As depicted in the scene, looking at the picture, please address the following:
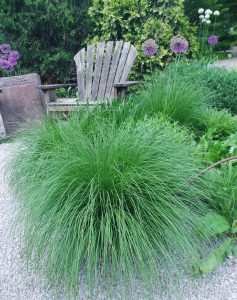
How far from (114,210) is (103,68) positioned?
315 cm

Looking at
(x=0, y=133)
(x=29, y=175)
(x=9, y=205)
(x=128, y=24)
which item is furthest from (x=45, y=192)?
(x=128, y=24)

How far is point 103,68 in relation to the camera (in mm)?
4375

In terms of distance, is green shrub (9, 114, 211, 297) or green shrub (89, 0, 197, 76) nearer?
green shrub (9, 114, 211, 297)

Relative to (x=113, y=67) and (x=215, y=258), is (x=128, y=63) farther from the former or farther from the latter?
(x=215, y=258)

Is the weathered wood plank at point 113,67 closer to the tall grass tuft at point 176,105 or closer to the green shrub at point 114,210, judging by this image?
the tall grass tuft at point 176,105

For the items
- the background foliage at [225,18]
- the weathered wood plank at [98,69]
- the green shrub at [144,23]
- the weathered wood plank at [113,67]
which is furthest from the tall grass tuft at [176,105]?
the background foliage at [225,18]

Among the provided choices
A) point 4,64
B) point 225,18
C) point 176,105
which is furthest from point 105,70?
point 225,18

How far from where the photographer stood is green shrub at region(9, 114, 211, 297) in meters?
1.45

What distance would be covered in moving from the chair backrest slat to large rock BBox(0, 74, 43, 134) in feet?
1.88

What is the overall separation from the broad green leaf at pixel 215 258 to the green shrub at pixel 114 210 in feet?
0.22

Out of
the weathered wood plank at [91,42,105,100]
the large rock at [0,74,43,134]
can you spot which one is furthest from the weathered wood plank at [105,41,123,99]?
the large rock at [0,74,43,134]

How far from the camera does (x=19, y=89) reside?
4051 mm

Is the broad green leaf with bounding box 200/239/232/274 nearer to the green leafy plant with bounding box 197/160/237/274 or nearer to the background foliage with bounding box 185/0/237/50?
the green leafy plant with bounding box 197/160/237/274

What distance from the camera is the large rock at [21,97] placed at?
13.3 feet
